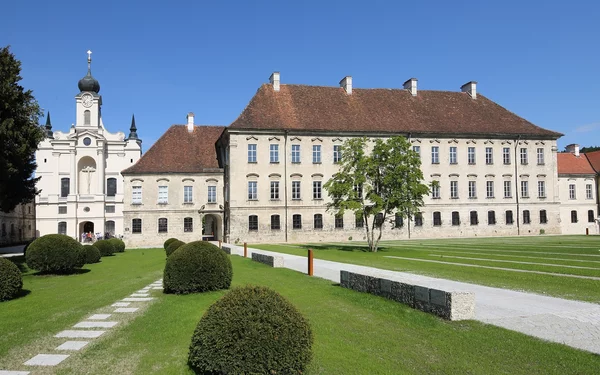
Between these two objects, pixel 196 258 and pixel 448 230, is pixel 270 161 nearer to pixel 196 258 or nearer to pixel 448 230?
pixel 448 230

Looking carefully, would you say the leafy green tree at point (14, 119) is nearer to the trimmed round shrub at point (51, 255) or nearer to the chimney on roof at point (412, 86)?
the trimmed round shrub at point (51, 255)

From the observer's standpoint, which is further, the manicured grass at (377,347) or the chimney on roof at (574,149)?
the chimney on roof at (574,149)

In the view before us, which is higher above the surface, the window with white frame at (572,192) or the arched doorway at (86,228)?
the window with white frame at (572,192)

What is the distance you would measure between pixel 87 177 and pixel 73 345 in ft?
208

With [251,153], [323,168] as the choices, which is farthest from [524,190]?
[251,153]

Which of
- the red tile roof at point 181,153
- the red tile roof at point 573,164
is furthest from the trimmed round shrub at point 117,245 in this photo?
the red tile roof at point 573,164

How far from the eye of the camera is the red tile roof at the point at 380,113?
4634cm

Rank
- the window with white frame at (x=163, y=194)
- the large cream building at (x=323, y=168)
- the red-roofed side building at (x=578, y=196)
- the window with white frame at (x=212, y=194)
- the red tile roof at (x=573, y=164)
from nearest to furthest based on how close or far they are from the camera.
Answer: the large cream building at (x=323, y=168) → the window with white frame at (x=163, y=194) → the window with white frame at (x=212, y=194) → the red-roofed side building at (x=578, y=196) → the red tile roof at (x=573, y=164)

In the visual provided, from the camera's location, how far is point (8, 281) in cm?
1341

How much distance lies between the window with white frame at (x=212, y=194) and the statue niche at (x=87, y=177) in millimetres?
25470

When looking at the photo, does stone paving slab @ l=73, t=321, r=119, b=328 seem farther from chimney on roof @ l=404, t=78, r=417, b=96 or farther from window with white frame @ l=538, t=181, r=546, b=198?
window with white frame @ l=538, t=181, r=546, b=198

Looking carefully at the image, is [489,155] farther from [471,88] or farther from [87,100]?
[87,100]

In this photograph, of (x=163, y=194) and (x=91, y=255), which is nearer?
(x=91, y=255)

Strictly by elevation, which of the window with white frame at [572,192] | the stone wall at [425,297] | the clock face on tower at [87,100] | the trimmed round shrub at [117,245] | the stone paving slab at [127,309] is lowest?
the trimmed round shrub at [117,245]
